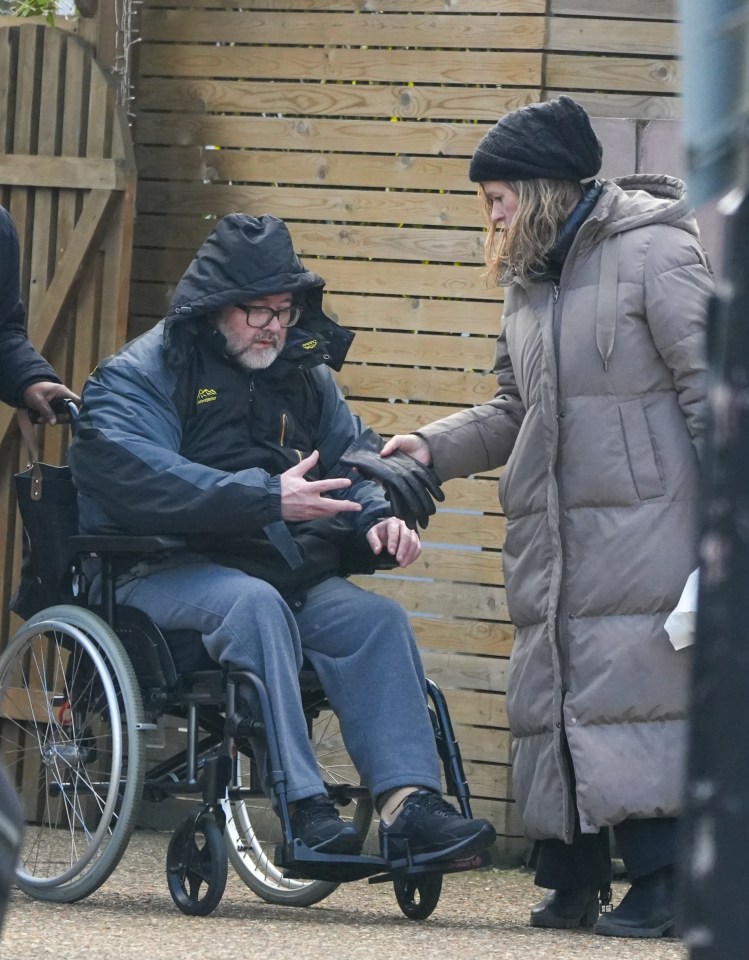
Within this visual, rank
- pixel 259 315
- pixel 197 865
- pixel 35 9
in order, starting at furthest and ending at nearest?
1. pixel 35 9
2. pixel 259 315
3. pixel 197 865

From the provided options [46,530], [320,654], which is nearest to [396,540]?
[320,654]

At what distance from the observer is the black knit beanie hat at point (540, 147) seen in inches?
158

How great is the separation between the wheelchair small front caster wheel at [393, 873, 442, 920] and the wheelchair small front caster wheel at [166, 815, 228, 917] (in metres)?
0.41

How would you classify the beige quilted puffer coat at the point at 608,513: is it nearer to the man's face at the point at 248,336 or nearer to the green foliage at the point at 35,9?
the man's face at the point at 248,336

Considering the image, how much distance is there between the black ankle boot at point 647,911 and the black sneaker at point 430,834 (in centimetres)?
42

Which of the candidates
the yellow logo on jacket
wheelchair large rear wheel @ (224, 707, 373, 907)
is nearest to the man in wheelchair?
the yellow logo on jacket

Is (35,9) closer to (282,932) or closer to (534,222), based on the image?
(534,222)

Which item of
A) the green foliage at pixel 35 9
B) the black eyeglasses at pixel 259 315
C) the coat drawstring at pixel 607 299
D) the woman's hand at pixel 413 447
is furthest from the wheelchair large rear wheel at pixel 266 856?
the green foliage at pixel 35 9

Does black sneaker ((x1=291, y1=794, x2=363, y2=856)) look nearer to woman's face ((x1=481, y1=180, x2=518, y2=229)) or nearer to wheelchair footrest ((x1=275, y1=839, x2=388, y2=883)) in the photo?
wheelchair footrest ((x1=275, y1=839, x2=388, y2=883))

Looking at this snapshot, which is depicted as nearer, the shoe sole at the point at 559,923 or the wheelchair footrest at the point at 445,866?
the wheelchair footrest at the point at 445,866

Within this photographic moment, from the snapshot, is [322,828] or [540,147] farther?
[540,147]

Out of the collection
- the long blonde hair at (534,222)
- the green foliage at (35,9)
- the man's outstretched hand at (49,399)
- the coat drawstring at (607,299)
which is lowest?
the man's outstretched hand at (49,399)

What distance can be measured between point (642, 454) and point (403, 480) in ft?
2.04

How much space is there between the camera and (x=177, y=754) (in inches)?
159
